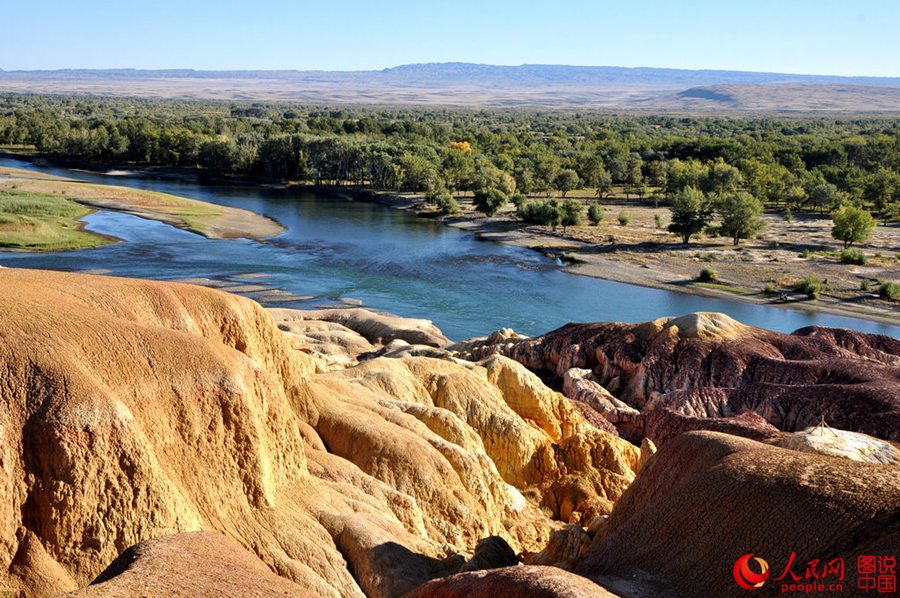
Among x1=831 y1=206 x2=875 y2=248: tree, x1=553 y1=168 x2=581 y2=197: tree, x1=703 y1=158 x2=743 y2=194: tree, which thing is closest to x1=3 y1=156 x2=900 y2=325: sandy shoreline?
x1=553 y1=168 x2=581 y2=197: tree

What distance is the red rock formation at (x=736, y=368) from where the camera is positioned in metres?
37.1

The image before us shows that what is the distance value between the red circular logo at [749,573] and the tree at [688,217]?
8251cm

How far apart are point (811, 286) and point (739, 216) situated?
22.3 meters

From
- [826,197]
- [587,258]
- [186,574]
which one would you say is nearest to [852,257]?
[587,258]

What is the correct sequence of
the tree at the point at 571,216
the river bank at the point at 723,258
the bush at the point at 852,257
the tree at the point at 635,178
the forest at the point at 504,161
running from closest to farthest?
the river bank at the point at 723,258 → the bush at the point at 852,257 → the tree at the point at 571,216 → the forest at the point at 504,161 → the tree at the point at 635,178

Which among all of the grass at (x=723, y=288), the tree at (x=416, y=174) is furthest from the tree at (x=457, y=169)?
the grass at (x=723, y=288)

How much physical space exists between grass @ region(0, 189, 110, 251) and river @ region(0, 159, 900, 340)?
2261 millimetres

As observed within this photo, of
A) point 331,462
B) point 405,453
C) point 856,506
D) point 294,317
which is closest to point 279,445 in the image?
point 331,462

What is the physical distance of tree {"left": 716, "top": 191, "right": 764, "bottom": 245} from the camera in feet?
317

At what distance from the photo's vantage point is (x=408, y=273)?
82250mm

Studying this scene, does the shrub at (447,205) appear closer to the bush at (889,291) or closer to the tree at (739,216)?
the tree at (739,216)

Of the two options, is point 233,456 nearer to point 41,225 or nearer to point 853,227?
point 41,225

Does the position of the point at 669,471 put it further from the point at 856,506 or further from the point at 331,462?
the point at 331,462

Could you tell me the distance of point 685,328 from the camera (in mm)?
45688
